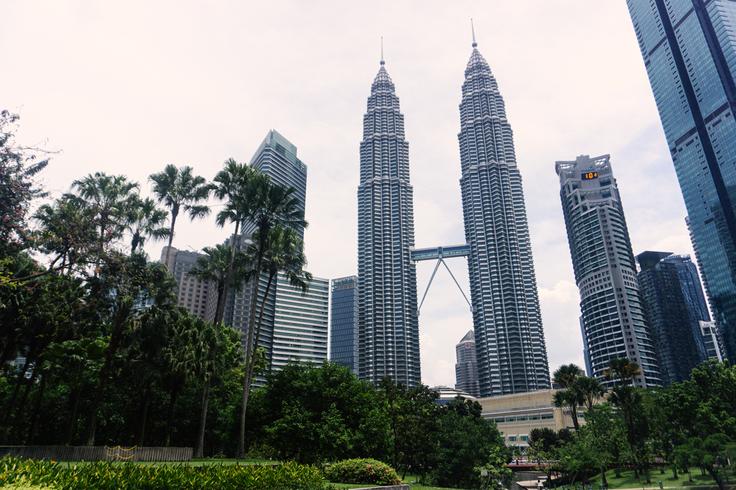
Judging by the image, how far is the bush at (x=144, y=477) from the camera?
9.50 meters

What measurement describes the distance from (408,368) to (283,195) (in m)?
160

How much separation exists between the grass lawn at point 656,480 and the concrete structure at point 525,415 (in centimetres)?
4238

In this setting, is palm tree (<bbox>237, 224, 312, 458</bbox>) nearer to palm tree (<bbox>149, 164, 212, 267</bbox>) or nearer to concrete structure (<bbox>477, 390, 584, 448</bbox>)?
palm tree (<bbox>149, 164, 212, 267</bbox>)

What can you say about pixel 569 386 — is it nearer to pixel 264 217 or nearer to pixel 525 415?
pixel 525 415

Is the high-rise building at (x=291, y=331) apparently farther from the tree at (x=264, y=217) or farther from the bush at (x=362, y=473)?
the bush at (x=362, y=473)

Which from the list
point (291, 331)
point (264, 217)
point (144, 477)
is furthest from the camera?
point (291, 331)

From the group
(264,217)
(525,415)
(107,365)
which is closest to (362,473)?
(107,365)

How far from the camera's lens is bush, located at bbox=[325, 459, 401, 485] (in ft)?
70.5

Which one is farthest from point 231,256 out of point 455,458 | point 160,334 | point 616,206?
point 616,206

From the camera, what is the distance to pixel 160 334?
106ft

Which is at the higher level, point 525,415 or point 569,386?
point 569,386

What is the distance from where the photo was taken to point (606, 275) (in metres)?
176

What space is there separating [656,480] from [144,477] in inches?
2591

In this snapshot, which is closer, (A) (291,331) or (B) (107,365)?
(B) (107,365)
